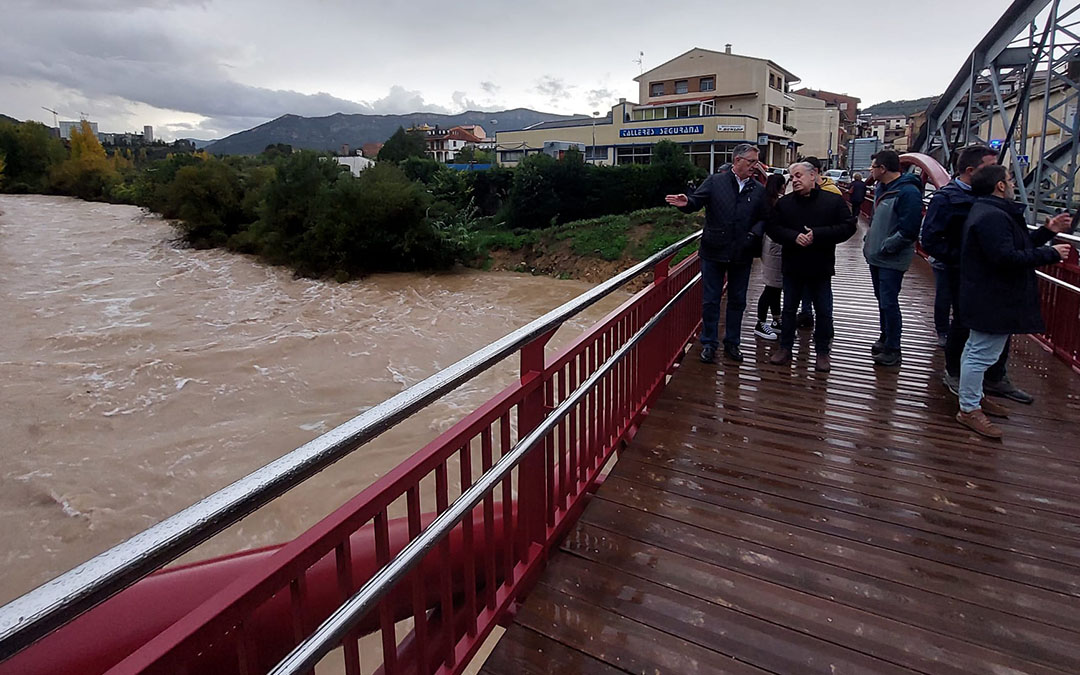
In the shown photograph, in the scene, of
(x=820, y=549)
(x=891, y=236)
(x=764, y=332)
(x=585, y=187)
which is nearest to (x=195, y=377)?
(x=764, y=332)

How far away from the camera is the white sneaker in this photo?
6.01m

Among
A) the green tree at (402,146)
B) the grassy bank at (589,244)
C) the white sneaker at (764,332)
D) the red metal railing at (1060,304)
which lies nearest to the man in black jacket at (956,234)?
the red metal railing at (1060,304)

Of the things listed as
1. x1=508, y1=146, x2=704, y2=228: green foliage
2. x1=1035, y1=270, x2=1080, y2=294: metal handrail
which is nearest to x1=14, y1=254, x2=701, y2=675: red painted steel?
x1=1035, y1=270, x2=1080, y2=294: metal handrail

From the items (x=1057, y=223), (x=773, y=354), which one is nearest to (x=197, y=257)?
(x=773, y=354)

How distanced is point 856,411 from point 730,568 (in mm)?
2186

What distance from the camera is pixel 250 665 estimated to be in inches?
48.6

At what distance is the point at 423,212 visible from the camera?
25.5 m

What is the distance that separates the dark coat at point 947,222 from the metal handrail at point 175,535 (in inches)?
141

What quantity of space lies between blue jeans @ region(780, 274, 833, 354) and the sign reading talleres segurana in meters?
41.1

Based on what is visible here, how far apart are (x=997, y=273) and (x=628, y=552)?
269 cm

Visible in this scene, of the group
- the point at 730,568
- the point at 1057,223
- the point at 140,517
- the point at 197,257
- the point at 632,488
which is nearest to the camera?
the point at 730,568

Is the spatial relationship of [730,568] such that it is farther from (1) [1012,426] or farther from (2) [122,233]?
(2) [122,233]

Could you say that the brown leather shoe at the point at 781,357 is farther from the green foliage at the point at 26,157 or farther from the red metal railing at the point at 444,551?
the green foliage at the point at 26,157

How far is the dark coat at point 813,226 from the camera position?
4.56m
